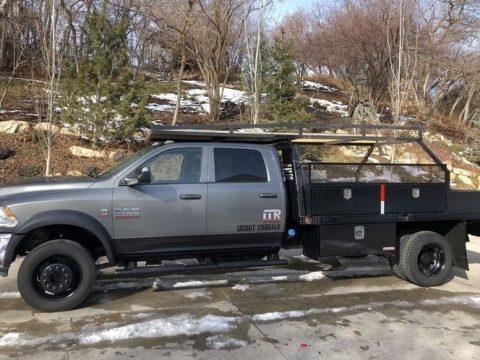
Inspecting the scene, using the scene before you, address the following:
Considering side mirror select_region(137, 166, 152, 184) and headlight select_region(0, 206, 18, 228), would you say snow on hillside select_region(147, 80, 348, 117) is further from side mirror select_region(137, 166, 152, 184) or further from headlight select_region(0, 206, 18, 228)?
headlight select_region(0, 206, 18, 228)

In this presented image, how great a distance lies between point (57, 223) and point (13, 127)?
455 inches

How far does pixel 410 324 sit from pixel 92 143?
475 inches

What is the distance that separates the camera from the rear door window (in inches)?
259

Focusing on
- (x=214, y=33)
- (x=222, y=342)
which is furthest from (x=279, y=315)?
(x=214, y=33)

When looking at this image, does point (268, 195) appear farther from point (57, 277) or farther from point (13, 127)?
point (13, 127)

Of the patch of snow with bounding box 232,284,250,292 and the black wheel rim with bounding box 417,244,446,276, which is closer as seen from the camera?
the patch of snow with bounding box 232,284,250,292

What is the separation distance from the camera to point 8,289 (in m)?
6.66

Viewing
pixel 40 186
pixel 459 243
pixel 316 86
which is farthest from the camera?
pixel 316 86

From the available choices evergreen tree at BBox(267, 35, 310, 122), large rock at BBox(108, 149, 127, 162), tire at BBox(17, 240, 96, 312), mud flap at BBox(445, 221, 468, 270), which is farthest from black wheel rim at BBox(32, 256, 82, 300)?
evergreen tree at BBox(267, 35, 310, 122)

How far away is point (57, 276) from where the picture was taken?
579cm

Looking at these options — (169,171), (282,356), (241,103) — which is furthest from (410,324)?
(241,103)

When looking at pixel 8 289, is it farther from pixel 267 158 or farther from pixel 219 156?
pixel 267 158

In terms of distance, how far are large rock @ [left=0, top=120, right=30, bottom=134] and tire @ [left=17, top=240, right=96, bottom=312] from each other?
36.8 ft

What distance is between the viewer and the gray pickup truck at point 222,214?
5.80 m
